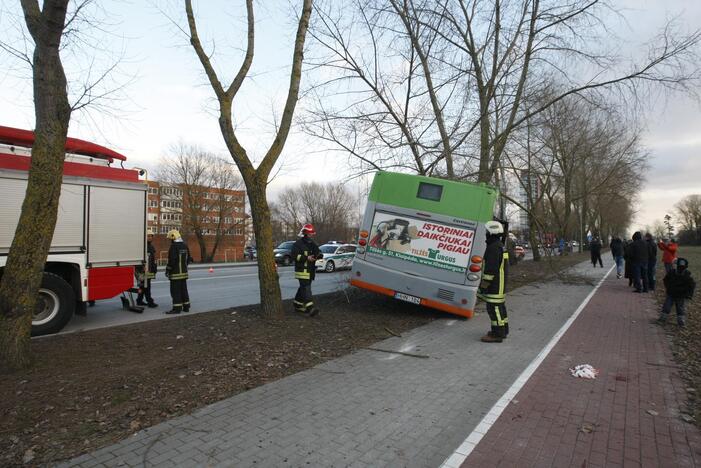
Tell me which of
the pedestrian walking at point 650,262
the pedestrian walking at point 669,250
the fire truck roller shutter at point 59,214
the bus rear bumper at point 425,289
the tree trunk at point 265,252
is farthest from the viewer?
the pedestrian walking at point 650,262

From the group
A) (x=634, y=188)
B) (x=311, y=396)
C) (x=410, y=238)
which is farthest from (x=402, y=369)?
(x=634, y=188)

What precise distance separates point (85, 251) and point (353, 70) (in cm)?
787

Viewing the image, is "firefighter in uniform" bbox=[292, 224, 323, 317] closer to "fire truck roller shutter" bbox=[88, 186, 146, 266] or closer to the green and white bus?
the green and white bus

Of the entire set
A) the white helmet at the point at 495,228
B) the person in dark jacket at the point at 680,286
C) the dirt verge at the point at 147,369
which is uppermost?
the white helmet at the point at 495,228

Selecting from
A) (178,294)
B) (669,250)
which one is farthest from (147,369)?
(669,250)

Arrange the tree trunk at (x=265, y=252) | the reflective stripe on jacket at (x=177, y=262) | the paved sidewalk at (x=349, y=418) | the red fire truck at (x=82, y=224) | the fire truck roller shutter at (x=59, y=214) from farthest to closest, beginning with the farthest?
1. the reflective stripe on jacket at (x=177, y=262)
2. the tree trunk at (x=265, y=252)
3. the red fire truck at (x=82, y=224)
4. the fire truck roller shutter at (x=59, y=214)
5. the paved sidewalk at (x=349, y=418)

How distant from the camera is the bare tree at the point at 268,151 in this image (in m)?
7.64

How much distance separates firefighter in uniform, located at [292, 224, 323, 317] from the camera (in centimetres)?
860

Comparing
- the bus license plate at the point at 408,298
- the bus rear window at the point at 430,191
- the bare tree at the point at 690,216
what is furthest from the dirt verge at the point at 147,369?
the bare tree at the point at 690,216

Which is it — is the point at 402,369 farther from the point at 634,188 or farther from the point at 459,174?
the point at 634,188

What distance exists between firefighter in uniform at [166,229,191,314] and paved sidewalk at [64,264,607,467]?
4923mm

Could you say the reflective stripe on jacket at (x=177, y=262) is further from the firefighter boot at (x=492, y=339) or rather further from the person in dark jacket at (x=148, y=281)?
the firefighter boot at (x=492, y=339)

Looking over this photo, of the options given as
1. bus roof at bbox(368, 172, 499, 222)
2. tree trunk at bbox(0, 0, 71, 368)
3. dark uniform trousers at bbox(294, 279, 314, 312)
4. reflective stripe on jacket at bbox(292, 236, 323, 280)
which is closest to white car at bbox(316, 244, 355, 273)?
reflective stripe on jacket at bbox(292, 236, 323, 280)

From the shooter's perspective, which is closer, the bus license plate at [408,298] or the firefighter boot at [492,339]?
the firefighter boot at [492,339]
